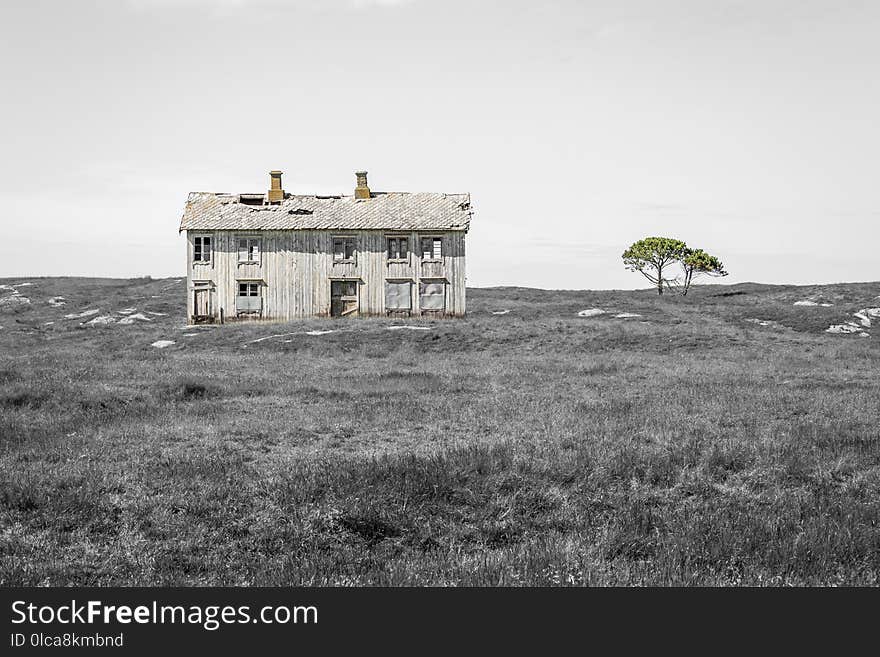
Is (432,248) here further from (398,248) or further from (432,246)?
(398,248)

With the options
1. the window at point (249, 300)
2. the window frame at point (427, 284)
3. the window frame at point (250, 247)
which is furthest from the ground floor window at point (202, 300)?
the window frame at point (427, 284)

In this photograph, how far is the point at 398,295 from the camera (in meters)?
42.8

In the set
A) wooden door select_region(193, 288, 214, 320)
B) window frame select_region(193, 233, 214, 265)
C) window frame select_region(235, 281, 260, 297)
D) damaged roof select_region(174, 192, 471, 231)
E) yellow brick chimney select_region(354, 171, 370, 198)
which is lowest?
wooden door select_region(193, 288, 214, 320)

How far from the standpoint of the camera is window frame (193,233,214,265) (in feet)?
141

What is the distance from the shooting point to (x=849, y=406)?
573 inches

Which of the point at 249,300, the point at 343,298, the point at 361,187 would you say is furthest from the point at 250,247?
the point at 361,187

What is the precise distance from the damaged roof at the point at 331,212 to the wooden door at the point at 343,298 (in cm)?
342

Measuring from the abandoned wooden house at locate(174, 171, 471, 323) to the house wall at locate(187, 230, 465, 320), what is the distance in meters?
0.06

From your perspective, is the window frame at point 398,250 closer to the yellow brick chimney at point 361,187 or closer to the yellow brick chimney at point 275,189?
the yellow brick chimney at point 361,187

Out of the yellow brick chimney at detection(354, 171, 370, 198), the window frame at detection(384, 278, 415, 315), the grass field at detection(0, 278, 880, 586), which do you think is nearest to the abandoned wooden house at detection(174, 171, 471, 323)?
the window frame at detection(384, 278, 415, 315)

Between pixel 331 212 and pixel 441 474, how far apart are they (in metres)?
36.6

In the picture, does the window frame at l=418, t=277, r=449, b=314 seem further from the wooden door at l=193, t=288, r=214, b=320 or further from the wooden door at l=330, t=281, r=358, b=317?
the wooden door at l=193, t=288, r=214, b=320

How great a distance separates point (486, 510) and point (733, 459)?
13.7 ft

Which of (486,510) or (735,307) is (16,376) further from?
(735,307)
